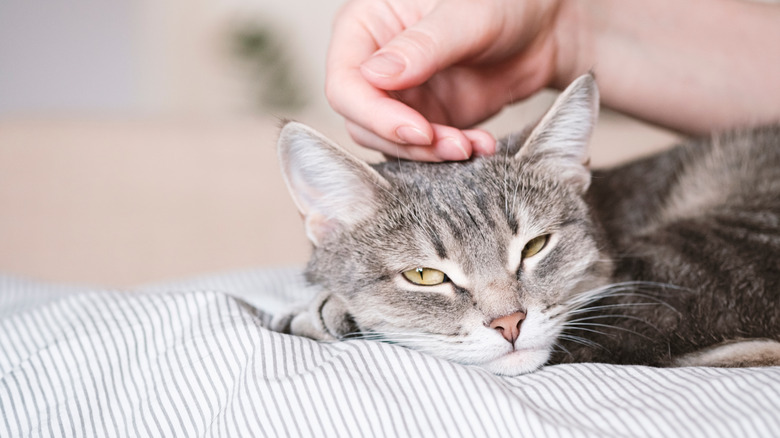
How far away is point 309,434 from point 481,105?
3.61 ft

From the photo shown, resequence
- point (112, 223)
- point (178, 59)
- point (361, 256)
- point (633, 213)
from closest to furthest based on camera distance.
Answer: point (361, 256), point (633, 213), point (112, 223), point (178, 59)

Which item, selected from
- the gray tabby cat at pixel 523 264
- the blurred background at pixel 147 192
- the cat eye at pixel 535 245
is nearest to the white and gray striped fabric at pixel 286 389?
the gray tabby cat at pixel 523 264

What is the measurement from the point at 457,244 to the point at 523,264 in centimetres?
16

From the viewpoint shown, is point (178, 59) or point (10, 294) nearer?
point (10, 294)

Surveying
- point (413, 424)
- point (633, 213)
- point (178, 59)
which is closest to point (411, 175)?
point (413, 424)

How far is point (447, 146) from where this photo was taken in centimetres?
111

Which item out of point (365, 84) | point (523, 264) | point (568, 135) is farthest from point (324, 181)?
point (568, 135)

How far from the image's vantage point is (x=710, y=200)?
152 cm

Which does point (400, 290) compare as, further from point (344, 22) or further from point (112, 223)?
point (112, 223)

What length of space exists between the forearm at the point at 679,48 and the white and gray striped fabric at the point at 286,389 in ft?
3.68

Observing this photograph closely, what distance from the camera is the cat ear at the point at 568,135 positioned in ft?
3.78

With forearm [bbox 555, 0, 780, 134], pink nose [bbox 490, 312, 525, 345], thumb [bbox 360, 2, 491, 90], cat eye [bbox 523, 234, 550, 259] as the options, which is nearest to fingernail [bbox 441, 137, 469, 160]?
thumb [bbox 360, 2, 491, 90]

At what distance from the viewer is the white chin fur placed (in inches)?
37.0

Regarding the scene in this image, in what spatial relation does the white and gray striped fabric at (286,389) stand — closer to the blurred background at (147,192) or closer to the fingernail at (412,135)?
the fingernail at (412,135)
